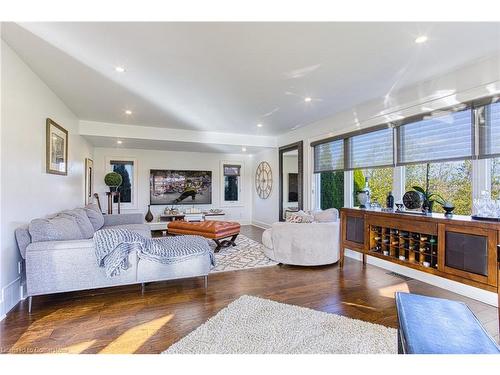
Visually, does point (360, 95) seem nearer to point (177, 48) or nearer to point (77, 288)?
point (177, 48)

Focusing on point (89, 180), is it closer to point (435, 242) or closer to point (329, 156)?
point (329, 156)

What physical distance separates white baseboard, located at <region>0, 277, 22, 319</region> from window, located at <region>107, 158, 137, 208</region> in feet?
15.0

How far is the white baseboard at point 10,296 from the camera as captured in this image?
2321 mm

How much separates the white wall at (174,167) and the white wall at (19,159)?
3.32m

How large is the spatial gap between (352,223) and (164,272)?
8.51ft

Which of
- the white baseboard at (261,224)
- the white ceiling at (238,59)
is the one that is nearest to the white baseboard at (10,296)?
the white ceiling at (238,59)

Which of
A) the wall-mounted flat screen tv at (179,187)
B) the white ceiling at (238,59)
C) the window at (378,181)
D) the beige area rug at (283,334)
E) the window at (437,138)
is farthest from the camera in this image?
the wall-mounted flat screen tv at (179,187)

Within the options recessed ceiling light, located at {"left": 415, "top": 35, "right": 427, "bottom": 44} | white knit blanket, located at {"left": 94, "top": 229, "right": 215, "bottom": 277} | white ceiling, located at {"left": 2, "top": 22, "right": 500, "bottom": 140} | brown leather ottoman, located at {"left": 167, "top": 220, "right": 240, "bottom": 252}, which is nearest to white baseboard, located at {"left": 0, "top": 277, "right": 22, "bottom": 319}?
white knit blanket, located at {"left": 94, "top": 229, "right": 215, "bottom": 277}

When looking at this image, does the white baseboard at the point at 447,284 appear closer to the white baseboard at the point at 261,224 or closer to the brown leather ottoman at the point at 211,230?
the brown leather ottoman at the point at 211,230

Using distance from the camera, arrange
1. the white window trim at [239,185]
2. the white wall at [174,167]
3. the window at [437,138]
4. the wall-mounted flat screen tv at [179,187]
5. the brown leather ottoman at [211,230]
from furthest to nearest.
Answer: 1. the white window trim at [239,185]
2. the wall-mounted flat screen tv at [179,187]
3. the white wall at [174,167]
4. the brown leather ottoman at [211,230]
5. the window at [437,138]

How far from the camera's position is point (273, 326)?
2.14 metres
